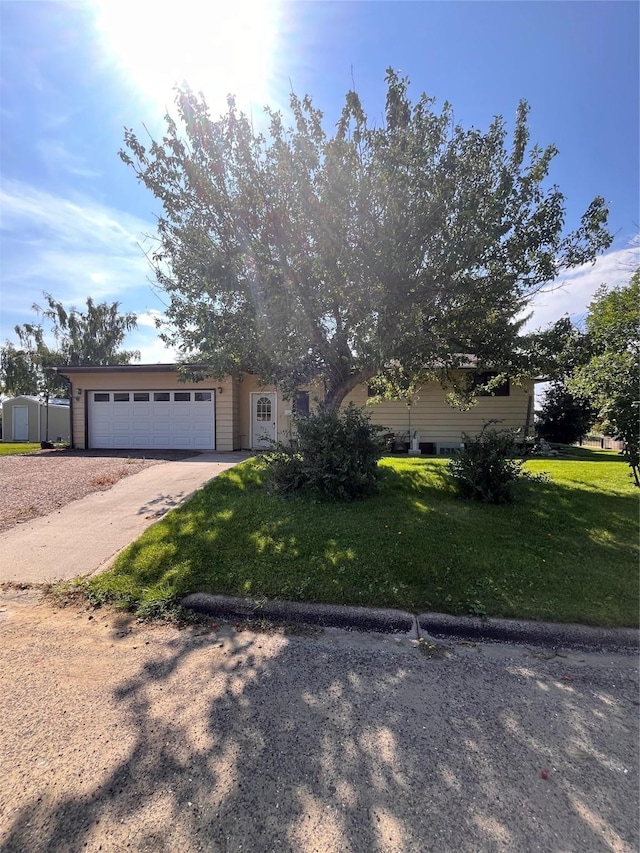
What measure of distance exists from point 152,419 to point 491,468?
12.2 meters

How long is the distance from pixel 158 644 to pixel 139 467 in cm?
776

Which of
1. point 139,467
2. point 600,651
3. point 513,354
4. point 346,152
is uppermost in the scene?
point 346,152

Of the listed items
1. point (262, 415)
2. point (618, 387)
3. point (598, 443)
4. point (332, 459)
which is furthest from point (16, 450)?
point (598, 443)

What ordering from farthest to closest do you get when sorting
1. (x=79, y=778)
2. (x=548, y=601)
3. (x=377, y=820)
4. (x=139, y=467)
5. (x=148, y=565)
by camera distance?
1. (x=139, y=467)
2. (x=148, y=565)
3. (x=548, y=601)
4. (x=79, y=778)
5. (x=377, y=820)

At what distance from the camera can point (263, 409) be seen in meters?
14.5

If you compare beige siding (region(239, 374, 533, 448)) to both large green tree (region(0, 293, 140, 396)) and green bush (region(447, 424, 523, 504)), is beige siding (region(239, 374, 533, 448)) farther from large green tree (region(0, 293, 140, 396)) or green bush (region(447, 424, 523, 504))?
large green tree (region(0, 293, 140, 396))

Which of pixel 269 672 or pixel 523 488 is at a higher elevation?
pixel 523 488

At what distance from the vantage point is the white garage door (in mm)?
Answer: 14500

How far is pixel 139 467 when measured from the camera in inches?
400

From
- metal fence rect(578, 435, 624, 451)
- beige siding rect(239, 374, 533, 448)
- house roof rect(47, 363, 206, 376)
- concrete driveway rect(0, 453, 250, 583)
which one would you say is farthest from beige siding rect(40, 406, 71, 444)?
metal fence rect(578, 435, 624, 451)

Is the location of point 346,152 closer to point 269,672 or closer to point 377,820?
point 269,672

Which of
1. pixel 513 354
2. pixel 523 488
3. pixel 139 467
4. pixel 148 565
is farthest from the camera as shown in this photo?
pixel 139 467

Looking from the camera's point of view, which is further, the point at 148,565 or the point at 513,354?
the point at 513,354

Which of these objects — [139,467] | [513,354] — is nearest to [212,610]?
[513,354]
